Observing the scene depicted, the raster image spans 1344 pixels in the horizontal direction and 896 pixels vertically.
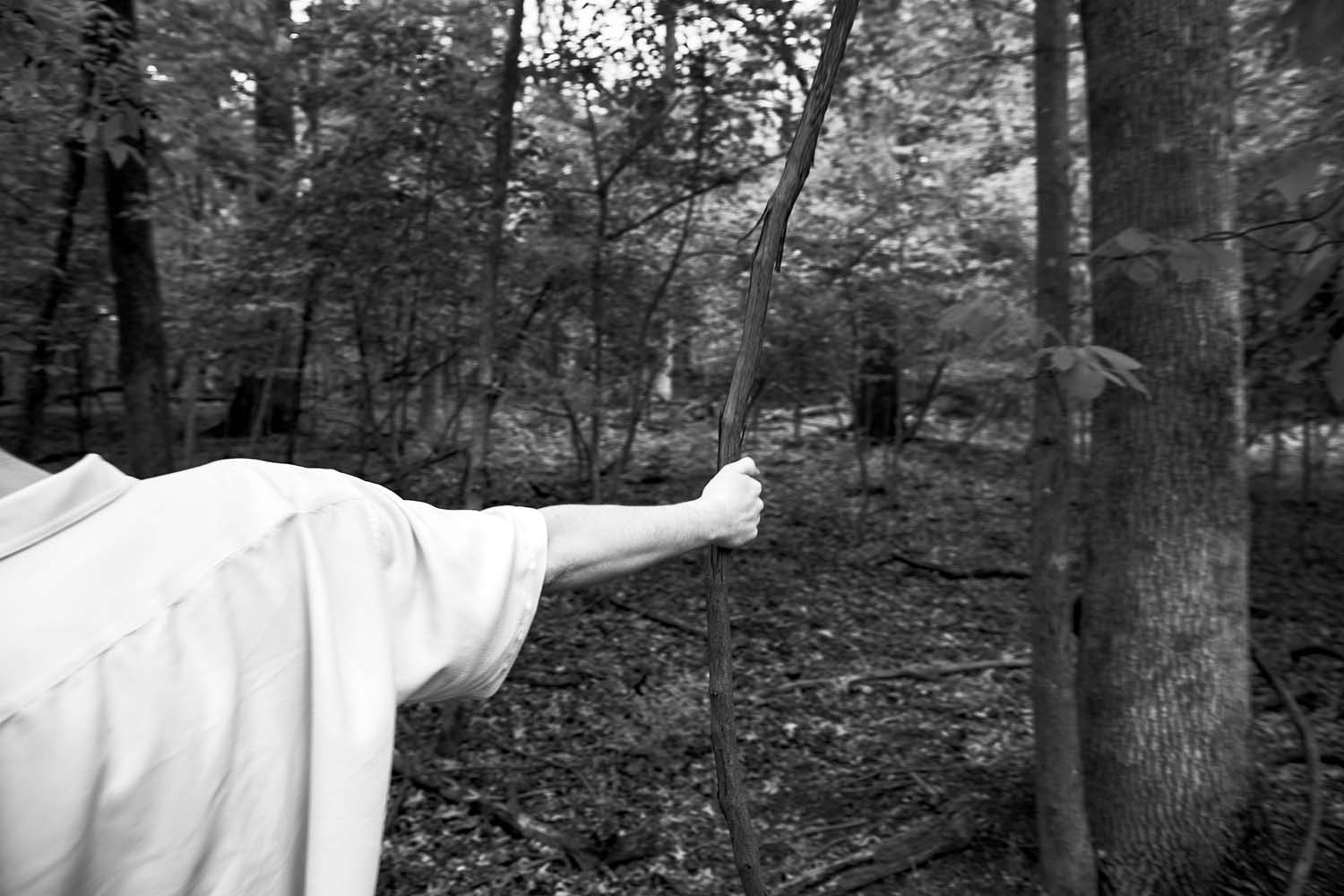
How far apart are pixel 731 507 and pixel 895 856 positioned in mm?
2481

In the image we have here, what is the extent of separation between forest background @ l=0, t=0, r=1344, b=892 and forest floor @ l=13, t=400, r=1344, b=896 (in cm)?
3

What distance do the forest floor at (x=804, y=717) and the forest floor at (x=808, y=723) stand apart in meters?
0.02

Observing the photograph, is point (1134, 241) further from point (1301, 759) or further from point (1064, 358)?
point (1301, 759)

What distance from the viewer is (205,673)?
854 millimetres

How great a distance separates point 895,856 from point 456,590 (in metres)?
2.93

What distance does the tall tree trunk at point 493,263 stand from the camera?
16.4 ft

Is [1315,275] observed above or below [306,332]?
below

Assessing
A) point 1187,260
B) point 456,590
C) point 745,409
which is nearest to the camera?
point 456,590

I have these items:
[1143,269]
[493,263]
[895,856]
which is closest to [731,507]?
[1143,269]

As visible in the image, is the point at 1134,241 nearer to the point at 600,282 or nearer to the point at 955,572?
the point at 600,282

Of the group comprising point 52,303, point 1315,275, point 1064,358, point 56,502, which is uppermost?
point 52,303

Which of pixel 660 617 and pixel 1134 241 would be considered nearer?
pixel 1134 241

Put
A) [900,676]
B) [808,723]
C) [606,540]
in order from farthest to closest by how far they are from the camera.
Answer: [900,676]
[808,723]
[606,540]

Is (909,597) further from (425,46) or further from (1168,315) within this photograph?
(425,46)
